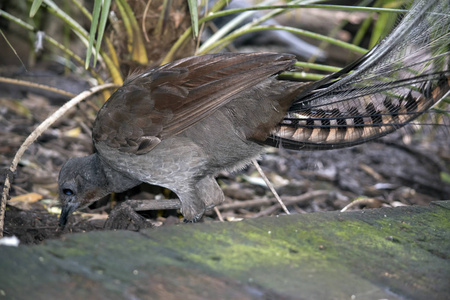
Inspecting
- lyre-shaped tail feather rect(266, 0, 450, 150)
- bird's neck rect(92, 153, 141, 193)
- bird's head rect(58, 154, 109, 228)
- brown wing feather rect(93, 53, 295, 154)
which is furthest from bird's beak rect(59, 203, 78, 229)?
lyre-shaped tail feather rect(266, 0, 450, 150)

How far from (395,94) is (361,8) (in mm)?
500

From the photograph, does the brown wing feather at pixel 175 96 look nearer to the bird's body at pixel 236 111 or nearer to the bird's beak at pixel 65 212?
the bird's body at pixel 236 111

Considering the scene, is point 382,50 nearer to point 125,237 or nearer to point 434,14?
point 434,14

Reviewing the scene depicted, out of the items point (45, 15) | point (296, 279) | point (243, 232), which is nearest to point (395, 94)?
point (243, 232)

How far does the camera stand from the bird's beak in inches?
130

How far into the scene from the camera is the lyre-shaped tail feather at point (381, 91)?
2.56 metres

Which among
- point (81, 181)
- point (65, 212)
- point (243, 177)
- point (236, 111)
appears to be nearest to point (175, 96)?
point (236, 111)

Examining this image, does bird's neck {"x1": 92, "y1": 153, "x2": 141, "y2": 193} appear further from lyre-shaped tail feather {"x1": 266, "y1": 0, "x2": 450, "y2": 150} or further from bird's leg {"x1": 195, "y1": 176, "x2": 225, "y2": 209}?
lyre-shaped tail feather {"x1": 266, "y1": 0, "x2": 450, "y2": 150}

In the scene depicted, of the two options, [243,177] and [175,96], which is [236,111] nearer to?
[175,96]

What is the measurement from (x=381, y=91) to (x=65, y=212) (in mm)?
2129

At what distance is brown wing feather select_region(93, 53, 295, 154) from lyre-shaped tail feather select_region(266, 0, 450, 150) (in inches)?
13.2

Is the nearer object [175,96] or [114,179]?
[175,96]

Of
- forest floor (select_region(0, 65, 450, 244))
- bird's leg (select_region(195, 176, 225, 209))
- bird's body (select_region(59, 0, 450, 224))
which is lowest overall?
forest floor (select_region(0, 65, 450, 244))

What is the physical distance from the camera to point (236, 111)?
3131mm
